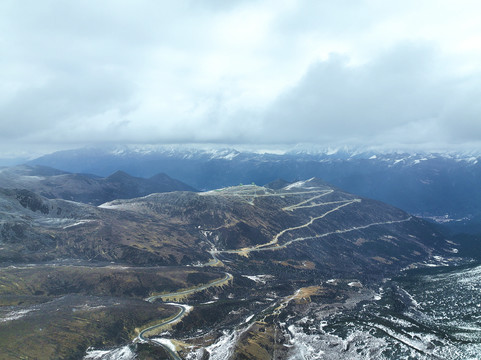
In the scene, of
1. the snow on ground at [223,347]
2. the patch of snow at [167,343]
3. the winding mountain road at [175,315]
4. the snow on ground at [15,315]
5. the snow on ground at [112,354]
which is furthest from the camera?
the snow on ground at [15,315]

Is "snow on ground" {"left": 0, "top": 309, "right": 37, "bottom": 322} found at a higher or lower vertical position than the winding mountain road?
higher

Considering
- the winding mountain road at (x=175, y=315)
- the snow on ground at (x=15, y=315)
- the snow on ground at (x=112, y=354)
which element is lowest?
the winding mountain road at (x=175, y=315)

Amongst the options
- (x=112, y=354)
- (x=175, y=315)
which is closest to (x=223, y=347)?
(x=175, y=315)

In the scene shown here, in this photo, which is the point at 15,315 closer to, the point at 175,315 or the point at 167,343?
the point at 167,343

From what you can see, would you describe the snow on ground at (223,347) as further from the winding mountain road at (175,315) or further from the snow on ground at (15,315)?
the snow on ground at (15,315)

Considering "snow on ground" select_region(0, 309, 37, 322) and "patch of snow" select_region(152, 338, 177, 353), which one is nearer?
"patch of snow" select_region(152, 338, 177, 353)

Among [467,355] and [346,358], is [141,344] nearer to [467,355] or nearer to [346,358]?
[346,358]

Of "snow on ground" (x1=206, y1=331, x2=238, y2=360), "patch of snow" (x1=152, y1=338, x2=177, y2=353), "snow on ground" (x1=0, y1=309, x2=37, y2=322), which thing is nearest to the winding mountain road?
"patch of snow" (x1=152, y1=338, x2=177, y2=353)

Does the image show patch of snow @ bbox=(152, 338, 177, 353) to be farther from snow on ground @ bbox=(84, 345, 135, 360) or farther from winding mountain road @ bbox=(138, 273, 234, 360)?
snow on ground @ bbox=(84, 345, 135, 360)

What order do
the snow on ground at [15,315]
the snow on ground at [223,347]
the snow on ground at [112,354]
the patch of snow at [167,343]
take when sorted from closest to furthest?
the snow on ground at [112,354]
the snow on ground at [223,347]
the patch of snow at [167,343]
the snow on ground at [15,315]

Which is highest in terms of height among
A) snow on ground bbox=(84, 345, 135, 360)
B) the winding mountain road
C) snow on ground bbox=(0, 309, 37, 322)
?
snow on ground bbox=(0, 309, 37, 322)

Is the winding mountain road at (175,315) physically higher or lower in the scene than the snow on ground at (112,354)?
lower

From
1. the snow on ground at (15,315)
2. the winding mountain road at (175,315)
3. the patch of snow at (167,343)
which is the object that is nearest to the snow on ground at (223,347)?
the winding mountain road at (175,315)
